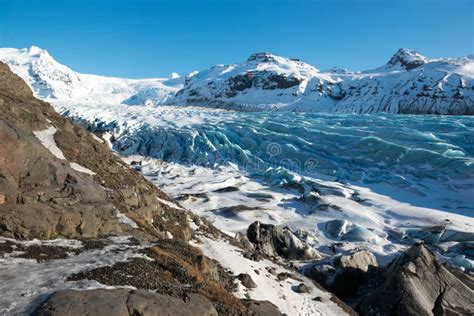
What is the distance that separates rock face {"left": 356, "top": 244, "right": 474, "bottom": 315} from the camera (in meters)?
17.5

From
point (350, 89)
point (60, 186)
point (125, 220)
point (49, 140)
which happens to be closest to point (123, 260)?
point (60, 186)

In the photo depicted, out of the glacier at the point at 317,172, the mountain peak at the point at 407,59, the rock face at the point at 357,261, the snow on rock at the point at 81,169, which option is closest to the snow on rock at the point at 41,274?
the snow on rock at the point at 81,169

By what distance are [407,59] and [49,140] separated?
184 meters

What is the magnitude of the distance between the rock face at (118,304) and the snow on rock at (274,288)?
4.96 m

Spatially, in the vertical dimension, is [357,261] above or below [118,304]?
below

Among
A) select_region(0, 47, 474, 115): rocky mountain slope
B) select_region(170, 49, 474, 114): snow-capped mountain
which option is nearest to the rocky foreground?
select_region(0, 47, 474, 115): rocky mountain slope

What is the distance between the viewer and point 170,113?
93.9 metres

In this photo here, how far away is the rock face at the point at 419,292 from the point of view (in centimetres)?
1747

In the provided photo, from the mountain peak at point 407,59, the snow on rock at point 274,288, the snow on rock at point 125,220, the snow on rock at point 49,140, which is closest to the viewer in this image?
the snow on rock at point 274,288

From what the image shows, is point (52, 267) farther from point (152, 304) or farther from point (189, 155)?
point (189, 155)

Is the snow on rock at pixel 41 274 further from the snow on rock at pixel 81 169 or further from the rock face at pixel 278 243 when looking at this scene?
the rock face at pixel 278 243

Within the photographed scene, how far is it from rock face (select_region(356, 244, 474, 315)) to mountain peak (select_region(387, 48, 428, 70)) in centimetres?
17243

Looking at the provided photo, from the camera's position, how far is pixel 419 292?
17875 millimetres

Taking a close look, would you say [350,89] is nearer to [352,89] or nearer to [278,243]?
[352,89]
